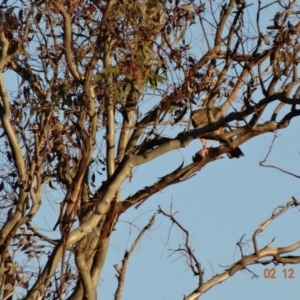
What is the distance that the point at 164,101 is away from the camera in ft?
25.6

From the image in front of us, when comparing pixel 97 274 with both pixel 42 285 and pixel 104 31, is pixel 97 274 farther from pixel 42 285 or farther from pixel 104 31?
pixel 104 31

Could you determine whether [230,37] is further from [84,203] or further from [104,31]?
[84,203]

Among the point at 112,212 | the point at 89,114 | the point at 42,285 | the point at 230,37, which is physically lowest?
the point at 42,285

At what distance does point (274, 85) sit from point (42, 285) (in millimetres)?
2171

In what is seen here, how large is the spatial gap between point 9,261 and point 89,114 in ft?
4.13

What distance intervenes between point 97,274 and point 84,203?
1.79 feet

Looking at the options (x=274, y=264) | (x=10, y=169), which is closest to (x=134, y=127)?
(x=10, y=169)

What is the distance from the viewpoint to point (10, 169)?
780 cm

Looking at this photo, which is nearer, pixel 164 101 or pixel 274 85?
pixel 274 85

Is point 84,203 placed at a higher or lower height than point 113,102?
lower

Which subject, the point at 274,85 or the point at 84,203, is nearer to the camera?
the point at 274,85

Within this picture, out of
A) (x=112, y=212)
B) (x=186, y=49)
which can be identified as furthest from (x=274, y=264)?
(x=186, y=49)

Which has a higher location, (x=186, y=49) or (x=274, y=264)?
(x=186, y=49)

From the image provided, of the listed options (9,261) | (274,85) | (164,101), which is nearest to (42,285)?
(9,261)
